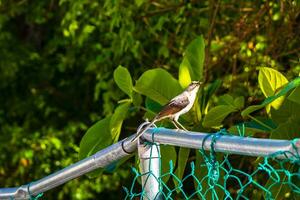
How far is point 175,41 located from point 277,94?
3.07m

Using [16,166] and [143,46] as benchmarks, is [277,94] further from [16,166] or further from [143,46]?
[16,166]

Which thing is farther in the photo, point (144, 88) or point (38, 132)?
point (38, 132)

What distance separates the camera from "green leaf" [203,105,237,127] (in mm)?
2551

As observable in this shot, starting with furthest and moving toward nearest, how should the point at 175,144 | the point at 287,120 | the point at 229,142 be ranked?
1. the point at 287,120
2. the point at 175,144
3. the point at 229,142

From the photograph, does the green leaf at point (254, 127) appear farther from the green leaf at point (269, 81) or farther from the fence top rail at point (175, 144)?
the fence top rail at point (175, 144)

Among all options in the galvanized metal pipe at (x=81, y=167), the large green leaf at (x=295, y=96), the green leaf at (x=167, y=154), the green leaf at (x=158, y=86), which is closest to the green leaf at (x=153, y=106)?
the green leaf at (x=158, y=86)

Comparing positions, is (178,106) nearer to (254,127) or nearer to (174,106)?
(174,106)

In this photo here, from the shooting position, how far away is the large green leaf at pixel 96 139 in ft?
9.00

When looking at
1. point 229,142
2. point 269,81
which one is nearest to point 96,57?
point 269,81

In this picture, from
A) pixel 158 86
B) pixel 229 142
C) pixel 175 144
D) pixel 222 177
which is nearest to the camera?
pixel 229 142

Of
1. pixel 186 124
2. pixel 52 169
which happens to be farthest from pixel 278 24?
pixel 52 169

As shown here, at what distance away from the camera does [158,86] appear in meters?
2.68

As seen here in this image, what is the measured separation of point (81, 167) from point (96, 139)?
27 cm

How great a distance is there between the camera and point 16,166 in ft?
24.5
